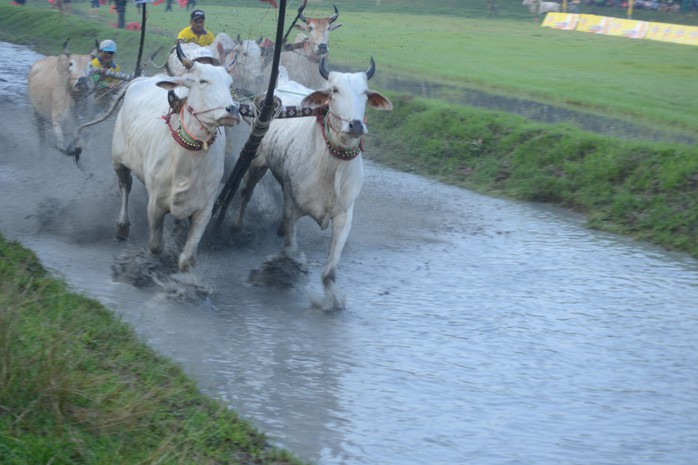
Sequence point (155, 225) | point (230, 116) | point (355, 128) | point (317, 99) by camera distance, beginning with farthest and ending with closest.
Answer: point (155, 225)
point (317, 99)
point (355, 128)
point (230, 116)

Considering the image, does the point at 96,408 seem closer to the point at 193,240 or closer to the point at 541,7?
the point at 193,240

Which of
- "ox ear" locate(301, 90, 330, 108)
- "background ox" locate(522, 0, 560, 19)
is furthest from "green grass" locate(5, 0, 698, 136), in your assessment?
"ox ear" locate(301, 90, 330, 108)

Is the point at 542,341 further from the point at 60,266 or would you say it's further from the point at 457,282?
the point at 60,266

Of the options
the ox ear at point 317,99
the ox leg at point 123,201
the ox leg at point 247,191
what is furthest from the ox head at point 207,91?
the ox leg at point 123,201

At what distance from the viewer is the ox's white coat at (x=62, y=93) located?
11.8m

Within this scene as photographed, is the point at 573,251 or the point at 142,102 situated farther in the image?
the point at 573,251

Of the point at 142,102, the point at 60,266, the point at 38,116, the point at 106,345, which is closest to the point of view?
the point at 106,345

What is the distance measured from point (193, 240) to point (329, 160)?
1.23 m

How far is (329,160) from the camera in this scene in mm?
7930

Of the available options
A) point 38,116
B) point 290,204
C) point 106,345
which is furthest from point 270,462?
point 38,116

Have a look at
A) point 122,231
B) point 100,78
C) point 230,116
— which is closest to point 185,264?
point 230,116

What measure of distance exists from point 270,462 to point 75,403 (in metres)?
0.97

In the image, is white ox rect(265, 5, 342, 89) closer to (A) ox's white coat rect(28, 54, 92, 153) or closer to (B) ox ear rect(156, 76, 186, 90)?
(A) ox's white coat rect(28, 54, 92, 153)

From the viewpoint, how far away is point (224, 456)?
4.74 metres
